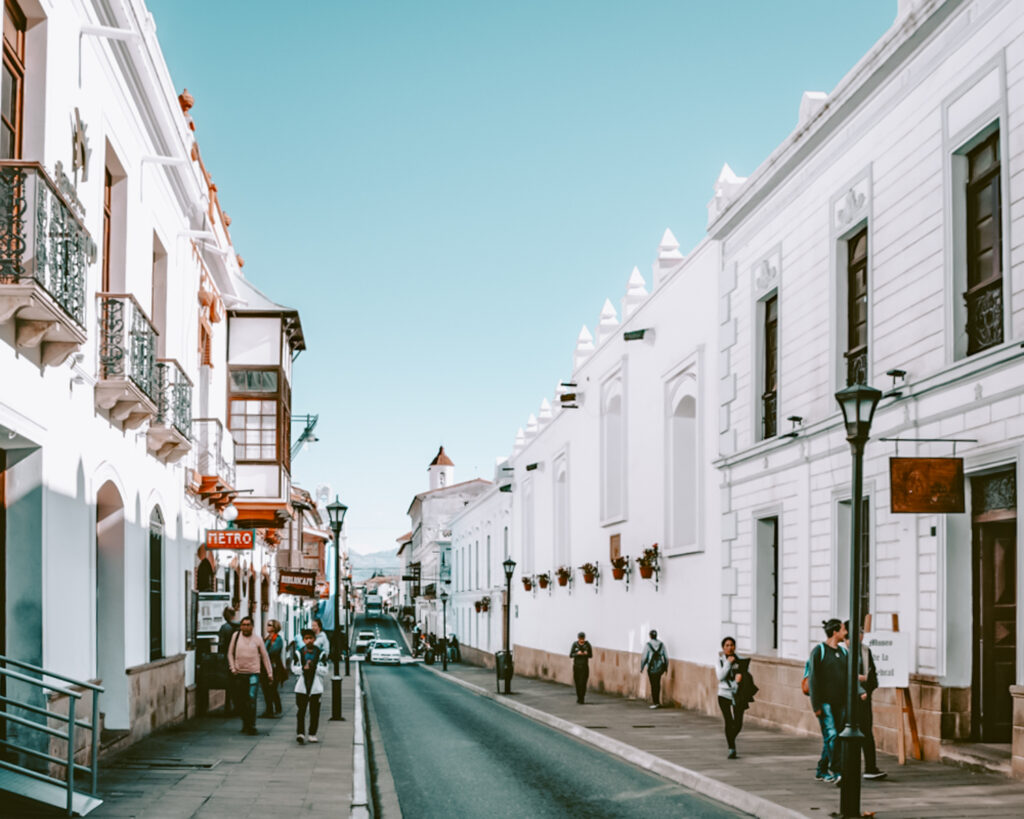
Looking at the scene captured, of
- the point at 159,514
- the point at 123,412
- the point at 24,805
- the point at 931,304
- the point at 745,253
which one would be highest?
the point at 745,253

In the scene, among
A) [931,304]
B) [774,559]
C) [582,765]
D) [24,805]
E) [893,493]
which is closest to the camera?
[24,805]

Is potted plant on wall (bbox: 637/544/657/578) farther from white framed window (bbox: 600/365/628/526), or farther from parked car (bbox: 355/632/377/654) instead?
parked car (bbox: 355/632/377/654)

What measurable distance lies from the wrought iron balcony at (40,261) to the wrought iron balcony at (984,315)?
30.1 ft

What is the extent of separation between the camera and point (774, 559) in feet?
68.0

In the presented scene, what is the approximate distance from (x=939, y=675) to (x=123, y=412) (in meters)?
9.86

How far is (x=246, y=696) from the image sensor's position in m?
19.1

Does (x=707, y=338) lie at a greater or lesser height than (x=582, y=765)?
greater

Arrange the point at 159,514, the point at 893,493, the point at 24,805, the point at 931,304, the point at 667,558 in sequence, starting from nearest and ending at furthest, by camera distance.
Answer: the point at 24,805 < the point at 893,493 < the point at 931,304 < the point at 159,514 < the point at 667,558

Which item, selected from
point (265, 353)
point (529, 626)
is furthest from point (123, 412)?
point (529, 626)

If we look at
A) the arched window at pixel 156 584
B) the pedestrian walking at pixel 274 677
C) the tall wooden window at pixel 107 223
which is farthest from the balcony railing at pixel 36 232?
the pedestrian walking at pixel 274 677

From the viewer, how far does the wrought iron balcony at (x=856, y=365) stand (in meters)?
17.0

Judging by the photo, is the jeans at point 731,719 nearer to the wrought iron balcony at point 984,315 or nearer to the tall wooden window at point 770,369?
the wrought iron balcony at point 984,315

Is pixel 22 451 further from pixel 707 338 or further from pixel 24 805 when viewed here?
pixel 707 338

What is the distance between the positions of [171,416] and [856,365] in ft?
31.4
